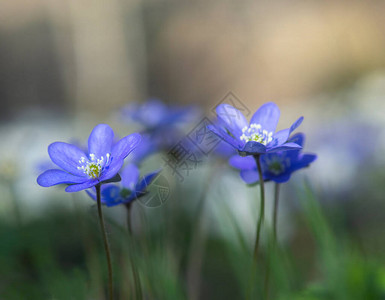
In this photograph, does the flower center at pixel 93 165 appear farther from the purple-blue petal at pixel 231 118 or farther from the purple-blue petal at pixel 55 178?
the purple-blue petal at pixel 231 118

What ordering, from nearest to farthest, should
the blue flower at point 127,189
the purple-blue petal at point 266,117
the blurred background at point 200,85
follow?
the blue flower at point 127,189
the purple-blue petal at point 266,117
the blurred background at point 200,85

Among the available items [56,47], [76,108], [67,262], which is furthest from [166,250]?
[56,47]

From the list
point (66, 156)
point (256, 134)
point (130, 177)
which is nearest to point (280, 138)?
point (256, 134)

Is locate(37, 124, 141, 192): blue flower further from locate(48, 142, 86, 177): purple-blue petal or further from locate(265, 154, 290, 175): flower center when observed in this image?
locate(265, 154, 290, 175): flower center

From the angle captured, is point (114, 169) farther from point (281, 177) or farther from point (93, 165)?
point (281, 177)

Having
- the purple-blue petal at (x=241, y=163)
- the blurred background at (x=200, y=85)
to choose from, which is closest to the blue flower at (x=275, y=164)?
the purple-blue petal at (x=241, y=163)

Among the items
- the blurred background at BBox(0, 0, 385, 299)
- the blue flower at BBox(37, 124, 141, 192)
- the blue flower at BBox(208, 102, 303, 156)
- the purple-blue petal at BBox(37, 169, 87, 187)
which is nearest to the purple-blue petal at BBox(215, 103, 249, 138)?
the blue flower at BBox(208, 102, 303, 156)
